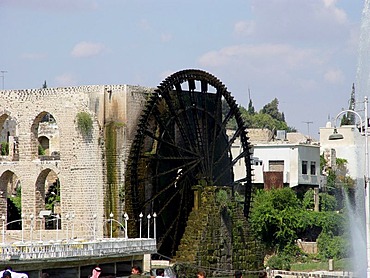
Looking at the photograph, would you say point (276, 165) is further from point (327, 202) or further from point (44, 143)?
point (44, 143)

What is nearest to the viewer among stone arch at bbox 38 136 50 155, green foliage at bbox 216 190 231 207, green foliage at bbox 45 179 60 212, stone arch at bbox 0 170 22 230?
green foliage at bbox 216 190 231 207

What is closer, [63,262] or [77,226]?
[63,262]

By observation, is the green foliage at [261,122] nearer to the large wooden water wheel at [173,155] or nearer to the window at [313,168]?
the window at [313,168]

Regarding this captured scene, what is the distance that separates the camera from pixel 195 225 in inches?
1473

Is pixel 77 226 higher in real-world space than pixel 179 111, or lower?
lower

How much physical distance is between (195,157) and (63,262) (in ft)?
35.7

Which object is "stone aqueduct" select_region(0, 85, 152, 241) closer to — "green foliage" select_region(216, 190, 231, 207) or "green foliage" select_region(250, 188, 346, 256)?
"green foliage" select_region(216, 190, 231, 207)

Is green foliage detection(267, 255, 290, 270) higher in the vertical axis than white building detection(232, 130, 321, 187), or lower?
lower

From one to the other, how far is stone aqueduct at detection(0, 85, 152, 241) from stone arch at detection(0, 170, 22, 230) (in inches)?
55.1

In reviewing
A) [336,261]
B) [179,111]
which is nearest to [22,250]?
[179,111]

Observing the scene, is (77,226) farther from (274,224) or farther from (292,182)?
(292,182)

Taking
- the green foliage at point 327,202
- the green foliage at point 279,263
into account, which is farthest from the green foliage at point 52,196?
the green foliage at point 327,202

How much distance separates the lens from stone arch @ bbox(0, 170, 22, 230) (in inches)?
1575

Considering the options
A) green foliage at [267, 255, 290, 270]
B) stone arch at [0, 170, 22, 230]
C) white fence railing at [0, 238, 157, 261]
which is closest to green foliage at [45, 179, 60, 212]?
stone arch at [0, 170, 22, 230]
